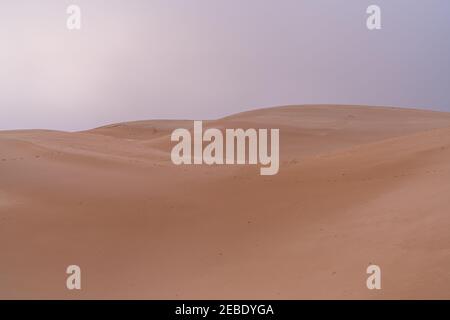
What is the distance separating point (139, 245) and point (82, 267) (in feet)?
1.99

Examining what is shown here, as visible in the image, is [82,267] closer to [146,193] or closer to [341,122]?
[146,193]

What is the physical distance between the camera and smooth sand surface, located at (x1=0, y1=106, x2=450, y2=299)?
3334 mm

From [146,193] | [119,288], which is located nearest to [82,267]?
[119,288]

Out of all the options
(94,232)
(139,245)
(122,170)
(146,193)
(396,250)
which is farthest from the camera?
(122,170)

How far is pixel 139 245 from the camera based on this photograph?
14.5 feet

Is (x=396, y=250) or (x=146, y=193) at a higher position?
(x=146, y=193)

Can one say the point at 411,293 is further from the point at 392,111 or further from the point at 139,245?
the point at 392,111

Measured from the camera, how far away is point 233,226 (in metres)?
4.76

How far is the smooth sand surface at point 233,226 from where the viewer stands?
333 cm

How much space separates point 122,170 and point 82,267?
3710mm
